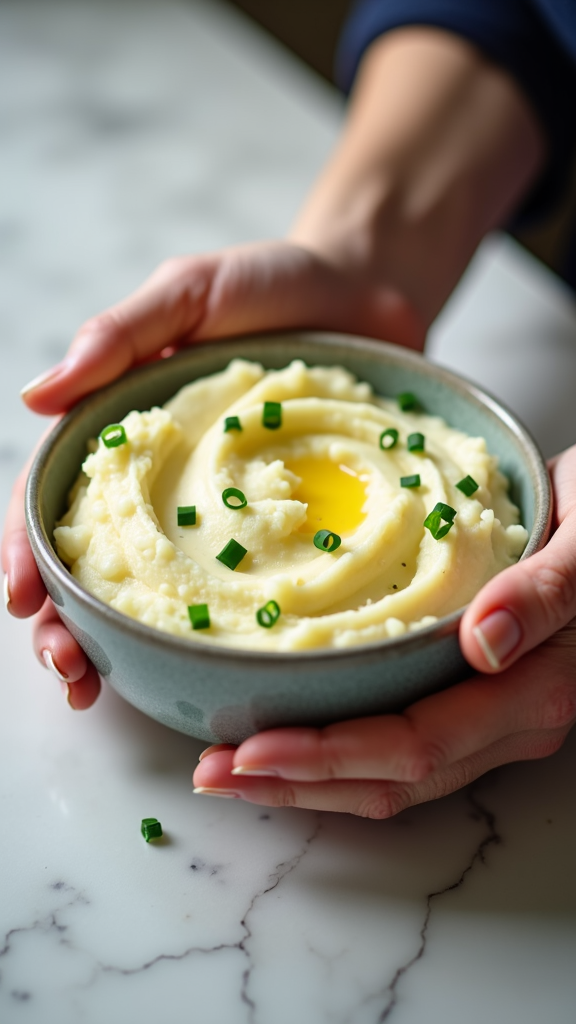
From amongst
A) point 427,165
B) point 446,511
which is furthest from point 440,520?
point 427,165

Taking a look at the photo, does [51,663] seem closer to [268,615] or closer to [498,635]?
[268,615]

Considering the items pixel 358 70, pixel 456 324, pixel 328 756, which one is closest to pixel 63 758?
pixel 328 756

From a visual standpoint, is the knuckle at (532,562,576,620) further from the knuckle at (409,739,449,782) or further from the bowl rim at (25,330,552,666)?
the knuckle at (409,739,449,782)

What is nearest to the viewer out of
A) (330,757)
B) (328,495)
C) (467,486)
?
(330,757)

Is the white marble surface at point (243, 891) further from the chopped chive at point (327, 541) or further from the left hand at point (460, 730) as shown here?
the chopped chive at point (327, 541)

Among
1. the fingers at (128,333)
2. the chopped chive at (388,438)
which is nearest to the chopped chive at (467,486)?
the chopped chive at (388,438)

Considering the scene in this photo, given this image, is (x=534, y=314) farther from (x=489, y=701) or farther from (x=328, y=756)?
(x=328, y=756)
